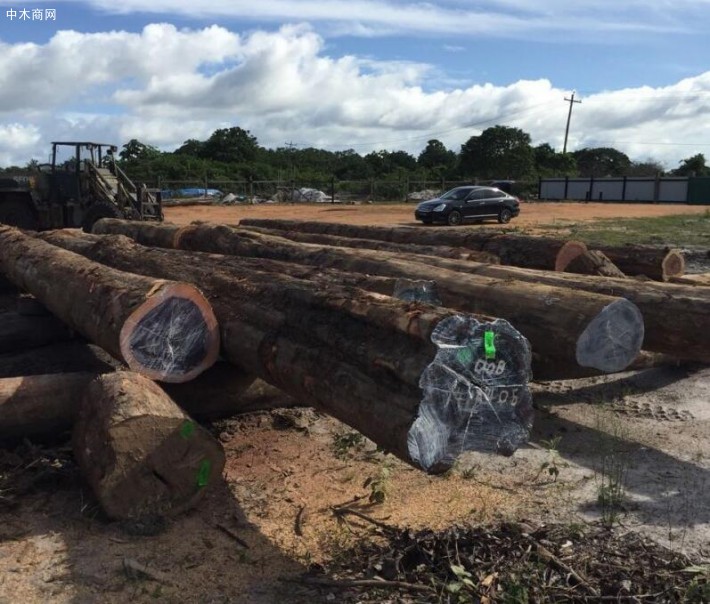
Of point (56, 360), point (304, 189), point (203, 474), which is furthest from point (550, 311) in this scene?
point (304, 189)

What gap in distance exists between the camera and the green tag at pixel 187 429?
168 inches

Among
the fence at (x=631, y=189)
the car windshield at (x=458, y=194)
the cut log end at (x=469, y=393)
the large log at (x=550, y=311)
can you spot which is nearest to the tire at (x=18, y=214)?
the large log at (x=550, y=311)

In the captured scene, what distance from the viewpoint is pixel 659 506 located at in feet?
15.2

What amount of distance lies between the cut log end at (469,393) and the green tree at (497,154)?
59.7m

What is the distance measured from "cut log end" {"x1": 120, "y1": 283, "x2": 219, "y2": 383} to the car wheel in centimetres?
2306

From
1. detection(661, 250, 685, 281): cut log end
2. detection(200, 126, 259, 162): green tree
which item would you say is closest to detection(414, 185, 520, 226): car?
detection(661, 250, 685, 281): cut log end

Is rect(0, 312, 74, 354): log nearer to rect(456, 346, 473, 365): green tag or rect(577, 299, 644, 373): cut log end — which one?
rect(577, 299, 644, 373): cut log end

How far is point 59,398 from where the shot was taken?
16.3 feet

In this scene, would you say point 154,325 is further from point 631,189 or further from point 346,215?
point 631,189

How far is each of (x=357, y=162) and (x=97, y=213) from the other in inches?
2177

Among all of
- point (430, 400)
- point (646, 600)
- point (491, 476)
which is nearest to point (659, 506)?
point (491, 476)

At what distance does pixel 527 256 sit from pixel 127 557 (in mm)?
6298

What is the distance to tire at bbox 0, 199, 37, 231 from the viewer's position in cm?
1636

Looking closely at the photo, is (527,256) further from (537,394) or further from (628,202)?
(628,202)
